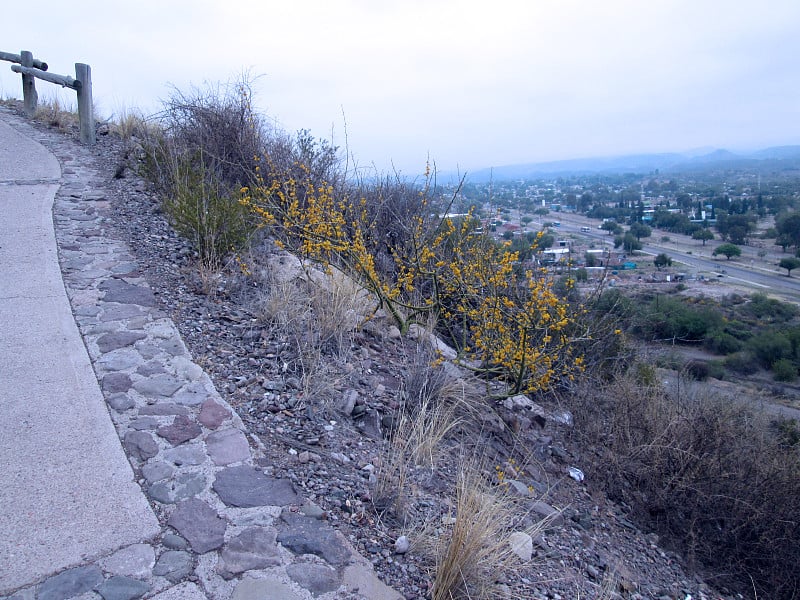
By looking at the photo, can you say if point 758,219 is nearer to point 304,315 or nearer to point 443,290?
point 443,290

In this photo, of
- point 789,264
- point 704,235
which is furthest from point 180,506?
point 704,235

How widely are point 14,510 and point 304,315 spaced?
2.22m

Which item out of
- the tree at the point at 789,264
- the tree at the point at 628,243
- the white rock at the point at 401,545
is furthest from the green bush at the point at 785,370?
the white rock at the point at 401,545

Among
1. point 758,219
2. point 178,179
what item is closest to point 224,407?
point 178,179

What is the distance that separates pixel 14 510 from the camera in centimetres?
228

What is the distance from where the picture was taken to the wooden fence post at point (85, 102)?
364 inches

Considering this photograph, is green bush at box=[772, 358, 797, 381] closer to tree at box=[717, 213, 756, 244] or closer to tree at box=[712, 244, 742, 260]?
tree at box=[712, 244, 742, 260]

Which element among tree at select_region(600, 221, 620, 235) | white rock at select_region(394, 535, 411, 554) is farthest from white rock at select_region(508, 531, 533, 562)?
tree at select_region(600, 221, 620, 235)

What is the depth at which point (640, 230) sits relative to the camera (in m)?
10.5

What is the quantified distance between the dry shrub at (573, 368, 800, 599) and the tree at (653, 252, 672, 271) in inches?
208

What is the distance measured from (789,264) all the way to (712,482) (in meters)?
7.66

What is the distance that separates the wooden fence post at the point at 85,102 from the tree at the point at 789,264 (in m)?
11.8

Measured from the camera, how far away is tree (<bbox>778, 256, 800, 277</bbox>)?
988cm

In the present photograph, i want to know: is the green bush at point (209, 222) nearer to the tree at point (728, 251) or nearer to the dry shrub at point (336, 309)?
the dry shrub at point (336, 309)
